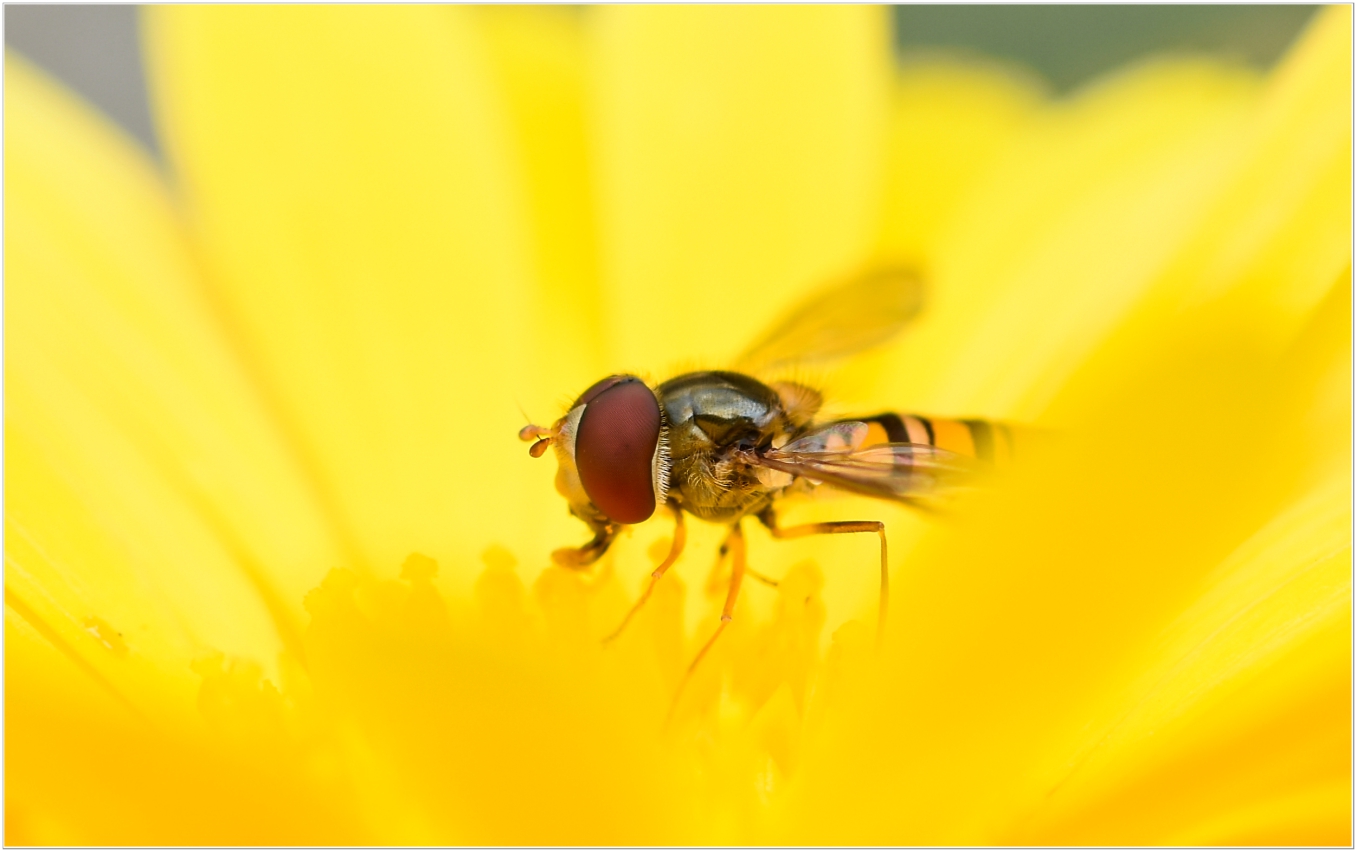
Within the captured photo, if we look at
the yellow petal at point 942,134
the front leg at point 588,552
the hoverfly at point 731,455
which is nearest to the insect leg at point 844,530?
the hoverfly at point 731,455

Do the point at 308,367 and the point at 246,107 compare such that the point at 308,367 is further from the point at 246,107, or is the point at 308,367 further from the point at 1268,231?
the point at 1268,231

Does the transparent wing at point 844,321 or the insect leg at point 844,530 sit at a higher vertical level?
the transparent wing at point 844,321

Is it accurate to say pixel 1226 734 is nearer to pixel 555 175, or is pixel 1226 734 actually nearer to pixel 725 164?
pixel 725 164

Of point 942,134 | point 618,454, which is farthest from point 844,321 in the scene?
point 942,134

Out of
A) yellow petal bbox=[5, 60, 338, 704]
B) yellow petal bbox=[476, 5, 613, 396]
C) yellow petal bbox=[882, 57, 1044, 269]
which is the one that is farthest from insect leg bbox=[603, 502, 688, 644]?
yellow petal bbox=[882, 57, 1044, 269]

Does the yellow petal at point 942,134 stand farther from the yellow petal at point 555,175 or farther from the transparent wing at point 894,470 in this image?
the transparent wing at point 894,470

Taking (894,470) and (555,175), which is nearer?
(894,470)
